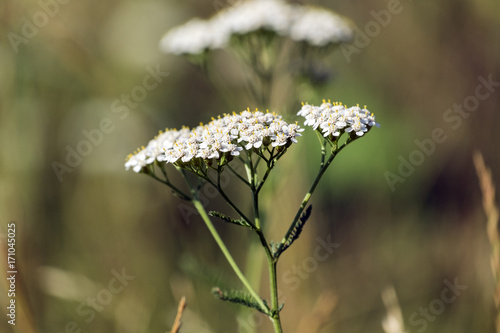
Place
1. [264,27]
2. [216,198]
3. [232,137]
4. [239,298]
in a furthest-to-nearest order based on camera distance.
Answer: [216,198] < [264,27] < [232,137] < [239,298]

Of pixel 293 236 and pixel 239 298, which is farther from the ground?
pixel 293 236

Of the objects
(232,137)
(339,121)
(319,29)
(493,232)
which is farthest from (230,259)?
(319,29)

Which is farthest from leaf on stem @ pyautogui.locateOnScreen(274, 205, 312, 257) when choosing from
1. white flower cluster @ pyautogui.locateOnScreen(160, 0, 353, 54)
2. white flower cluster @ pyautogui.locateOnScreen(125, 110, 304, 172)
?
white flower cluster @ pyautogui.locateOnScreen(160, 0, 353, 54)

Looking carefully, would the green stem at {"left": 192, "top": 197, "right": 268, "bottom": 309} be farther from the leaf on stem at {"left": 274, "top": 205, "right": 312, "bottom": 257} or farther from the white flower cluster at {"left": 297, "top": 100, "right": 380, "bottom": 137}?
the white flower cluster at {"left": 297, "top": 100, "right": 380, "bottom": 137}

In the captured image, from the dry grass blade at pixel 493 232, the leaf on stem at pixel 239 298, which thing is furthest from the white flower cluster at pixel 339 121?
the leaf on stem at pixel 239 298

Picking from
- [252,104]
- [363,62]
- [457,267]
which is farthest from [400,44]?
[457,267]

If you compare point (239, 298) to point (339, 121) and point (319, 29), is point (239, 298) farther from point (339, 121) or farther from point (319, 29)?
point (319, 29)

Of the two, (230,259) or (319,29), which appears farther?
(319,29)
